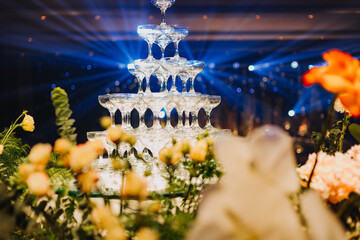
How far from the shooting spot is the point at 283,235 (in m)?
0.32

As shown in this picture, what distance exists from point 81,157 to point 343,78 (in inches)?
11.3

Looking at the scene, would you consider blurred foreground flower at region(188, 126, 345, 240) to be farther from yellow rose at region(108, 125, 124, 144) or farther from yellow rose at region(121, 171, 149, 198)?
yellow rose at region(108, 125, 124, 144)

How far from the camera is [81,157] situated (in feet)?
1.65

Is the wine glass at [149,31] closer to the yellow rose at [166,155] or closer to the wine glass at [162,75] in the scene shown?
the wine glass at [162,75]

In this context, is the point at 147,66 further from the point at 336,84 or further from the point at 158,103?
the point at 336,84

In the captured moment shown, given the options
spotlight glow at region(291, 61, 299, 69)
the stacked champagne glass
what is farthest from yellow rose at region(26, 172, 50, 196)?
spotlight glow at region(291, 61, 299, 69)

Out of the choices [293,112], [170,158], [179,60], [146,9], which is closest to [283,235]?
[170,158]

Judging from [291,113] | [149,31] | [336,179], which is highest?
[149,31]

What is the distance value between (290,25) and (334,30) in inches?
23.4

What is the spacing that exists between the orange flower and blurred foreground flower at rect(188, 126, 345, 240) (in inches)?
6.1

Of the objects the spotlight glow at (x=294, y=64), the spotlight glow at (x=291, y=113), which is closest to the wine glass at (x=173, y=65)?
the spotlight glow at (x=291, y=113)

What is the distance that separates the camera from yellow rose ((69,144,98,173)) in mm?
502

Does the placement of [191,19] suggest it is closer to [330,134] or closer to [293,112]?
[293,112]

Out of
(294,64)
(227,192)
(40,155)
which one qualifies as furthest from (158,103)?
(294,64)
